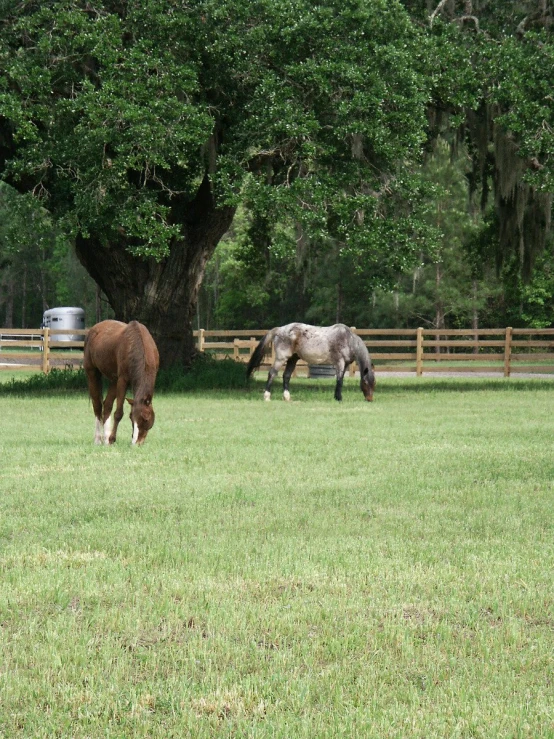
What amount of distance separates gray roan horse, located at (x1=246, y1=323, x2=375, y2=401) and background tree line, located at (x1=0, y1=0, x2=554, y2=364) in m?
1.40

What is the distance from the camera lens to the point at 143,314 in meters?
19.0

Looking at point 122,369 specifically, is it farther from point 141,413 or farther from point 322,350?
point 322,350

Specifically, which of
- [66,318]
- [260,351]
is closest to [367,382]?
[260,351]

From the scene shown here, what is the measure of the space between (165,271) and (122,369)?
942cm

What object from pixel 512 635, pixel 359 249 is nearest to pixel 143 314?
pixel 359 249

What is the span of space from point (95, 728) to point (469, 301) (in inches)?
1523

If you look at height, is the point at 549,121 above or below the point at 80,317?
above

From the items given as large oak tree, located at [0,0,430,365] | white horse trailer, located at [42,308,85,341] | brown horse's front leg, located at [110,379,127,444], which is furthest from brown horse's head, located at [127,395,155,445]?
white horse trailer, located at [42,308,85,341]

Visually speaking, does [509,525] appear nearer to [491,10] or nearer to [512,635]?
[512,635]

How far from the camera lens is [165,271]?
751 inches

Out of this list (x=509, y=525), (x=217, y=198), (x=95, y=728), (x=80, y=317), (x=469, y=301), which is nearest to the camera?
(x=95, y=728)

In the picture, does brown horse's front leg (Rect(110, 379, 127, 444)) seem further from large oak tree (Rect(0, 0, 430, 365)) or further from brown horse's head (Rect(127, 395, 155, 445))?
large oak tree (Rect(0, 0, 430, 365))

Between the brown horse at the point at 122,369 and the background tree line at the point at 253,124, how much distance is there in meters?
6.00

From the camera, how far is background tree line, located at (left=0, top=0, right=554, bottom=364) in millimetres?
16047
